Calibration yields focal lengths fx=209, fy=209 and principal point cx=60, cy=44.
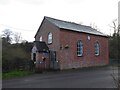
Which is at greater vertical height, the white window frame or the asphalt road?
the white window frame

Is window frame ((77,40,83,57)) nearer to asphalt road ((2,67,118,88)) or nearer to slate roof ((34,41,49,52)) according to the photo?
slate roof ((34,41,49,52))

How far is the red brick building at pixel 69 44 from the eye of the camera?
987 inches

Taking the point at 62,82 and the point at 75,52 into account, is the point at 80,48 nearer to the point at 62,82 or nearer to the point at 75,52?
the point at 75,52

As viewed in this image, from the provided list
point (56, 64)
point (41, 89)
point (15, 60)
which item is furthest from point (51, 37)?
point (41, 89)

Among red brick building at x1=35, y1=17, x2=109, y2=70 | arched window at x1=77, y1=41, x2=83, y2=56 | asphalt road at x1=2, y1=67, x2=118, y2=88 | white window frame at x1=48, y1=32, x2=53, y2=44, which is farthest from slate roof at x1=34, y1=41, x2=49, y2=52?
asphalt road at x1=2, y1=67, x2=118, y2=88

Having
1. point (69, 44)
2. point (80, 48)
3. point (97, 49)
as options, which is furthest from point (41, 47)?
point (97, 49)

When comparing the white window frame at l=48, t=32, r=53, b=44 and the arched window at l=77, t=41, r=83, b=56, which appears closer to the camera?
the white window frame at l=48, t=32, r=53, b=44

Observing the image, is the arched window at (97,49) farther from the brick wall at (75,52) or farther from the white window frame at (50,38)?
the white window frame at (50,38)

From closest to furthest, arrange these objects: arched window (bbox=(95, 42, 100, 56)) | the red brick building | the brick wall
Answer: the red brick building, the brick wall, arched window (bbox=(95, 42, 100, 56))

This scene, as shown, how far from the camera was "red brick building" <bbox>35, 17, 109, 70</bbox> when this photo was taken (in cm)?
2506

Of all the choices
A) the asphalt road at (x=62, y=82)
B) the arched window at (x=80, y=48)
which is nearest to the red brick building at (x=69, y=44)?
the arched window at (x=80, y=48)

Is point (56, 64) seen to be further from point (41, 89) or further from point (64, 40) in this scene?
point (41, 89)

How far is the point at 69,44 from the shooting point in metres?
25.9

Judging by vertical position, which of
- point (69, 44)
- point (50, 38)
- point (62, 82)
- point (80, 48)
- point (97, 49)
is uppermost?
point (50, 38)
